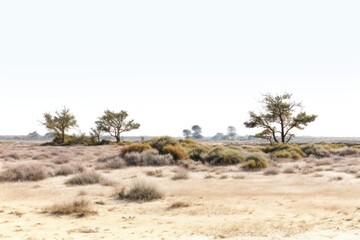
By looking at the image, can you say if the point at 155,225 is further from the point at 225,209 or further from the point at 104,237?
the point at 225,209

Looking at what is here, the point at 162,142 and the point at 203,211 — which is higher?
the point at 162,142

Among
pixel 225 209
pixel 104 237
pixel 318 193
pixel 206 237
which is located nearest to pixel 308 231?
pixel 206 237

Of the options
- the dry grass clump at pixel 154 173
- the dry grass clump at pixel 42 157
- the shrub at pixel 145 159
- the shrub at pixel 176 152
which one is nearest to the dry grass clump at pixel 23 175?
the dry grass clump at pixel 154 173

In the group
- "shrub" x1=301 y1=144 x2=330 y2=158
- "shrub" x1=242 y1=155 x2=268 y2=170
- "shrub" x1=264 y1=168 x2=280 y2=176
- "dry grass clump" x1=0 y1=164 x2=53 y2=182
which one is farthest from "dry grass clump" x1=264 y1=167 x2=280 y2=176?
"shrub" x1=301 y1=144 x2=330 y2=158

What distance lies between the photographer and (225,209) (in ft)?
39.7

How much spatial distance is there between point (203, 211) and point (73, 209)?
3843 mm

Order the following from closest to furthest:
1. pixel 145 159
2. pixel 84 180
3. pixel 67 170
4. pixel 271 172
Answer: pixel 84 180
pixel 67 170
pixel 271 172
pixel 145 159

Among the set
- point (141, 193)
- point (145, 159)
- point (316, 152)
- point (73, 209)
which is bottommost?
point (73, 209)

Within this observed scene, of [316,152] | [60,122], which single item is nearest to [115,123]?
[60,122]

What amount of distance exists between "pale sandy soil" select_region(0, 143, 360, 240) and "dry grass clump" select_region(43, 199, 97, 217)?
32 cm

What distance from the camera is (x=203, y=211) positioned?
11781 mm

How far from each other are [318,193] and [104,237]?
31.1 ft

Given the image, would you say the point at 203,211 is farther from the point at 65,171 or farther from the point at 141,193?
the point at 65,171

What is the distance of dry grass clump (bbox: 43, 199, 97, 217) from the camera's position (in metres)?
11.4
